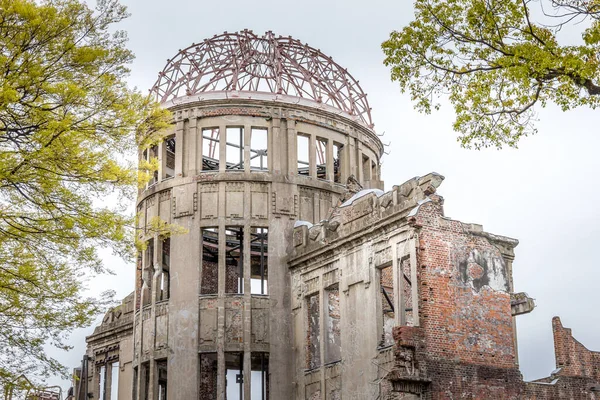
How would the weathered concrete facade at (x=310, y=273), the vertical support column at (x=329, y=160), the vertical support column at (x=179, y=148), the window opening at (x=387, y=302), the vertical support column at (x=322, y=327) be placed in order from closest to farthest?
the weathered concrete facade at (x=310, y=273), the window opening at (x=387, y=302), the vertical support column at (x=322, y=327), the vertical support column at (x=179, y=148), the vertical support column at (x=329, y=160)

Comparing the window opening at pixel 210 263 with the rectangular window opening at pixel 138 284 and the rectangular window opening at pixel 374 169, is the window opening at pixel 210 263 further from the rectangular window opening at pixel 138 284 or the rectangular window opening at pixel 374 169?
the rectangular window opening at pixel 374 169

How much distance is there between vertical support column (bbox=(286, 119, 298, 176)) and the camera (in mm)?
30775

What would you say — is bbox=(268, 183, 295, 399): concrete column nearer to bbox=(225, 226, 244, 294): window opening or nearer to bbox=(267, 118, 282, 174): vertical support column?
bbox=(267, 118, 282, 174): vertical support column

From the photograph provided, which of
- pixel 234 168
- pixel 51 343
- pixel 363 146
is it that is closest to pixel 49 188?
pixel 51 343

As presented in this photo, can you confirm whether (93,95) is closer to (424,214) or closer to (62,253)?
(62,253)

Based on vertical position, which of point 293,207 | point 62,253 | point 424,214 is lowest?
point 62,253

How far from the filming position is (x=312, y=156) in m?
31.2

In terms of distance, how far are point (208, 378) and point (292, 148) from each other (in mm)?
8471

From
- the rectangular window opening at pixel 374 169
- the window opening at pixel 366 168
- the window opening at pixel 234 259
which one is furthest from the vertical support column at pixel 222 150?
the rectangular window opening at pixel 374 169

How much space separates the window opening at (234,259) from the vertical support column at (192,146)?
2791 millimetres

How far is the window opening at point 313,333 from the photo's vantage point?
28.1 m

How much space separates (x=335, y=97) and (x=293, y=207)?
4.39 metres

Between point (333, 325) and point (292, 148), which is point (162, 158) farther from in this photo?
point (333, 325)

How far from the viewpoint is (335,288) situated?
27688 millimetres
